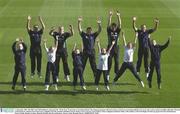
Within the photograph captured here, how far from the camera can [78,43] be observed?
1159 inches

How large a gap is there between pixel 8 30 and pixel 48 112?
15301 millimetres

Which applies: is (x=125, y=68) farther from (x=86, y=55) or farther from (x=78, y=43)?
(x=78, y=43)

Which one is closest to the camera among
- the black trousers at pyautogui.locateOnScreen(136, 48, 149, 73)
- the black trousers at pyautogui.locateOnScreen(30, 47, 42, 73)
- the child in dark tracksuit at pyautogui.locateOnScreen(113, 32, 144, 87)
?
the child in dark tracksuit at pyautogui.locateOnScreen(113, 32, 144, 87)

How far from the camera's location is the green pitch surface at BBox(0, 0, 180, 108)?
67.8 ft

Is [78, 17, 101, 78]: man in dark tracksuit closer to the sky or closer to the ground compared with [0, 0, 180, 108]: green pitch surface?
closer to the sky

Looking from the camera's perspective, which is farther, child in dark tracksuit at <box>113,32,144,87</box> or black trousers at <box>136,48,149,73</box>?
black trousers at <box>136,48,149,73</box>

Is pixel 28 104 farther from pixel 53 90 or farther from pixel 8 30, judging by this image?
pixel 8 30

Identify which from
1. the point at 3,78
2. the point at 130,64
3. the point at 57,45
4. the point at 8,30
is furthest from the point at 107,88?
the point at 8,30

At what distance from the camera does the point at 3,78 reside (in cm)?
2331

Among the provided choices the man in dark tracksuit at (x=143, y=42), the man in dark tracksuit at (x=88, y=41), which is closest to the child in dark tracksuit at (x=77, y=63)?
the man in dark tracksuit at (x=88, y=41)

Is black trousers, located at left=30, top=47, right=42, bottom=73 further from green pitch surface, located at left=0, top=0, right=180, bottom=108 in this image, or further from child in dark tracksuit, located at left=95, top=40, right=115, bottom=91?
child in dark tracksuit, located at left=95, top=40, right=115, bottom=91

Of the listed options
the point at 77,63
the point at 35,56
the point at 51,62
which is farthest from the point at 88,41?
the point at 35,56

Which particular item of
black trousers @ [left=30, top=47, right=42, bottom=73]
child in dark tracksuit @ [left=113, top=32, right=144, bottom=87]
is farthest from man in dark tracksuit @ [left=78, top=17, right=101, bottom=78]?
black trousers @ [left=30, top=47, right=42, bottom=73]

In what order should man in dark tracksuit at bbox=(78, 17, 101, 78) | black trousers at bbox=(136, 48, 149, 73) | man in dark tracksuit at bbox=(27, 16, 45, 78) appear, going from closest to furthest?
man in dark tracksuit at bbox=(78, 17, 101, 78) < man in dark tracksuit at bbox=(27, 16, 45, 78) < black trousers at bbox=(136, 48, 149, 73)
